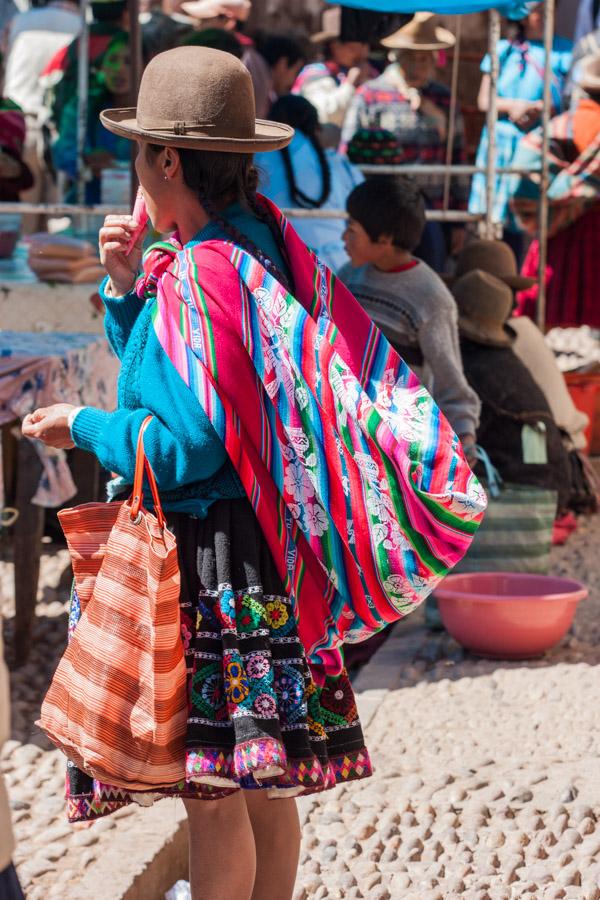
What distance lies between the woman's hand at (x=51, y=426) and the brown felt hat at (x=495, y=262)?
3.78m

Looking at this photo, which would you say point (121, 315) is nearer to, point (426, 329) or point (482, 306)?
point (426, 329)

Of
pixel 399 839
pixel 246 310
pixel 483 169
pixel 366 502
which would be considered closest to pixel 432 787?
pixel 399 839

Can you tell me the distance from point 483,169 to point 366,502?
4575 millimetres

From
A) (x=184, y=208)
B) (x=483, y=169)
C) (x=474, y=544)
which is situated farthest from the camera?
(x=483, y=169)

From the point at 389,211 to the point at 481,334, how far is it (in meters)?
1.22

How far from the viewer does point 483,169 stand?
21.0 feet

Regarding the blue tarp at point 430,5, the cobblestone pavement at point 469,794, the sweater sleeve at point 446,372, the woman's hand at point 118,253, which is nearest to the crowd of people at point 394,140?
the sweater sleeve at point 446,372

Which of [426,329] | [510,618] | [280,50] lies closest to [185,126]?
[426,329]

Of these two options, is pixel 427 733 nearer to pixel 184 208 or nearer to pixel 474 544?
pixel 474 544

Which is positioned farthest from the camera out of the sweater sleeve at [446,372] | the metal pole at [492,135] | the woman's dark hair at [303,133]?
the metal pole at [492,135]

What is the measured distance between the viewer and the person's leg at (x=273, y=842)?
7.78ft

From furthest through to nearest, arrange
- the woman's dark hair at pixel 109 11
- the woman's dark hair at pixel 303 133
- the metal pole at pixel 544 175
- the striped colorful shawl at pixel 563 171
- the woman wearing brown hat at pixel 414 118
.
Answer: the woman's dark hair at pixel 109 11 < the woman wearing brown hat at pixel 414 118 < the striped colorful shawl at pixel 563 171 < the metal pole at pixel 544 175 < the woman's dark hair at pixel 303 133

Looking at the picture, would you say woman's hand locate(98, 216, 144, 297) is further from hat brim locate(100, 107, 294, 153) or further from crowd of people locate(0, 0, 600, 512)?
crowd of people locate(0, 0, 600, 512)

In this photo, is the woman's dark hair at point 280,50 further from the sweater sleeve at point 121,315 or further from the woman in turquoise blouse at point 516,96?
the sweater sleeve at point 121,315
